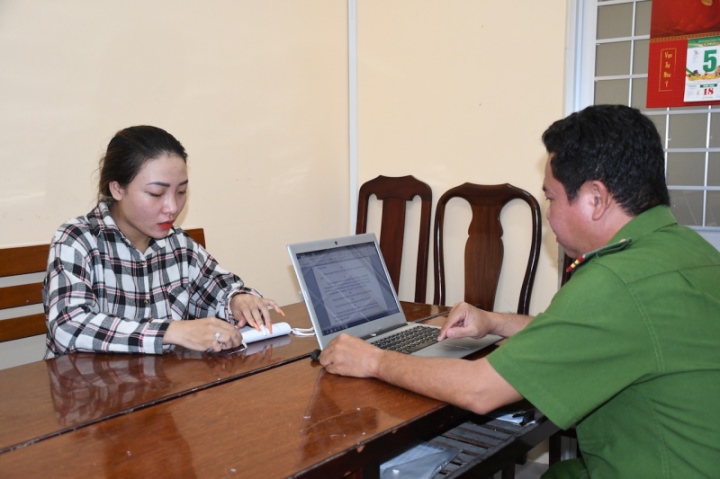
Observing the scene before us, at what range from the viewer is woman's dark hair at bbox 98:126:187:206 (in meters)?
1.79

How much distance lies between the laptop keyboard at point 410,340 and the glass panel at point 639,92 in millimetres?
1450

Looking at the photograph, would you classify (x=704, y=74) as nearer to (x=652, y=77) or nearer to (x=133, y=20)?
(x=652, y=77)

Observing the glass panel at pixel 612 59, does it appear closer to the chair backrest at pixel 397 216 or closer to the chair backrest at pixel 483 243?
the chair backrest at pixel 483 243

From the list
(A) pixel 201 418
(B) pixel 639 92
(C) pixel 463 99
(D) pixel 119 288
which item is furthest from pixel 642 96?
(A) pixel 201 418

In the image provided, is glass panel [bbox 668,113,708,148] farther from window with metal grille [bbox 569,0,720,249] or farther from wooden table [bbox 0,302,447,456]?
wooden table [bbox 0,302,447,456]

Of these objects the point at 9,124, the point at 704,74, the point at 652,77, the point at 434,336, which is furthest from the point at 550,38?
the point at 9,124

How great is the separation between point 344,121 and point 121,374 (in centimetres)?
224

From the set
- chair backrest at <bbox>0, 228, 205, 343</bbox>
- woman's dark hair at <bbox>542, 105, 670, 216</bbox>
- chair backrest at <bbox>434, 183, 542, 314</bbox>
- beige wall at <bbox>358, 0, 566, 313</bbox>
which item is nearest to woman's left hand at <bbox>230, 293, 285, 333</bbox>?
chair backrest at <bbox>0, 228, 205, 343</bbox>

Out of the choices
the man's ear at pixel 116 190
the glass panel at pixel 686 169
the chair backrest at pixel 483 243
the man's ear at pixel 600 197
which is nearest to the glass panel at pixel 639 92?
the glass panel at pixel 686 169

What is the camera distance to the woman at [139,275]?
159 cm

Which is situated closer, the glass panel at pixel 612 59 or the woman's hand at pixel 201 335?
the woman's hand at pixel 201 335

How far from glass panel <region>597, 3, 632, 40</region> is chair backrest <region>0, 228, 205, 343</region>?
7.37 feet

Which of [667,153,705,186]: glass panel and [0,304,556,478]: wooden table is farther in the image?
[667,153,705,186]: glass panel

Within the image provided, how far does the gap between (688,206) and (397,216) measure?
127 cm
